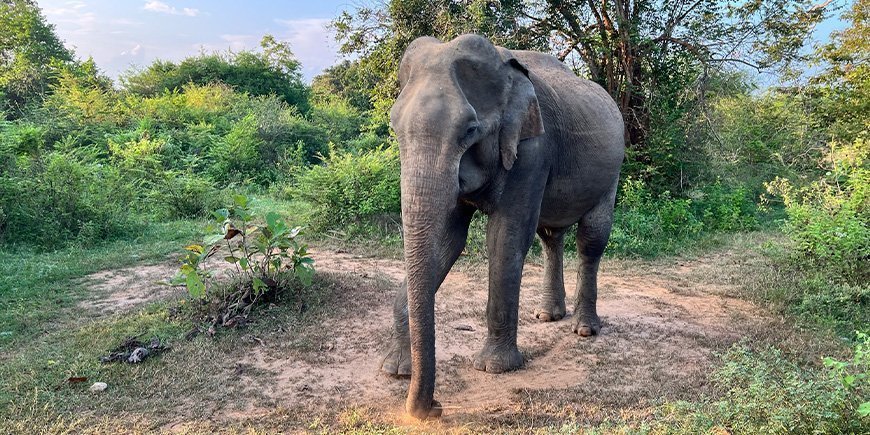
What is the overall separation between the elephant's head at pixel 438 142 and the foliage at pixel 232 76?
76.9 feet

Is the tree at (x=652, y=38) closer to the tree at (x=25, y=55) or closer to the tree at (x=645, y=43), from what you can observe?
the tree at (x=645, y=43)

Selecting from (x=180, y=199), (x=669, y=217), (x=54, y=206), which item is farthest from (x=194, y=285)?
(x=669, y=217)

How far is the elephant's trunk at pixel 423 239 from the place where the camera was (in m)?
3.24

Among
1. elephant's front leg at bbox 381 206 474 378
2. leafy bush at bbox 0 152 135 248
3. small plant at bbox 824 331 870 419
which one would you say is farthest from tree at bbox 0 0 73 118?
small plant at bbox 824 331 870 419

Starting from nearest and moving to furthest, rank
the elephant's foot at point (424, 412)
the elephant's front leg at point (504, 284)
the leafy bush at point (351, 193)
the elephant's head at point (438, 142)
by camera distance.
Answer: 1. the elephant's head at point (438, 142)
2. the elephant's foot at point (424, 412)
3. the elephant's front leg at point (504, 284)
4. the leafy bush at point (351, 193)

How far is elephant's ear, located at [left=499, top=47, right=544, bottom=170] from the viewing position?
368cm

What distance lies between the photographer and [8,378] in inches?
158

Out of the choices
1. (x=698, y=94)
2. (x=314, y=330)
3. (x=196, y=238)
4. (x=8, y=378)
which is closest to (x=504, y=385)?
(x=314, y=330)

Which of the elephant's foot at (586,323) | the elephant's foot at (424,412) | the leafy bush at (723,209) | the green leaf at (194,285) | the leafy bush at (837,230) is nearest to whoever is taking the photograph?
the elephant's foot at (424,412)

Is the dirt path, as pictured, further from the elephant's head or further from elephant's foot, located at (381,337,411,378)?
the elephant's head

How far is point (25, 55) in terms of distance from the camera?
23344 mm

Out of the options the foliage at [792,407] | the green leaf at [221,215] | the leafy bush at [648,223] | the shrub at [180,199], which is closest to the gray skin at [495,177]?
the foliage at [792,407]

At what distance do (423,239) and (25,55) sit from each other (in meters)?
Answer: 26.9

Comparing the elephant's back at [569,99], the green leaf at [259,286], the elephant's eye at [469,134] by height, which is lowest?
the green leaf at [259,286]
